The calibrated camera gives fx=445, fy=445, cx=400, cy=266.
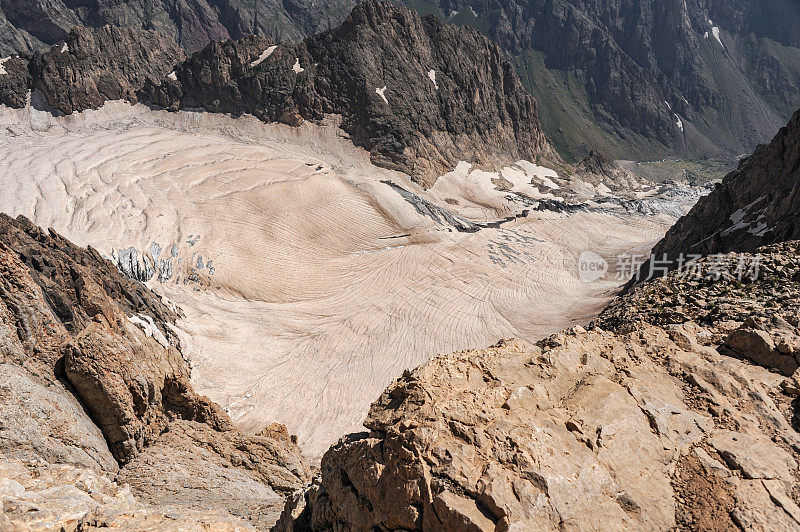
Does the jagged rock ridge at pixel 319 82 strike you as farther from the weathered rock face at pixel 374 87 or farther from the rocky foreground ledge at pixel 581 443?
the rocky foreground ledge at pixel 581 443

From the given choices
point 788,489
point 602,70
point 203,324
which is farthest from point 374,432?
point 602,70

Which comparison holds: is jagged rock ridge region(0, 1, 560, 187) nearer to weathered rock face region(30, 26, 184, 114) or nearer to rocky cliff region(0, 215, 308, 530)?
weathered rock face region(30, 26, 184, 114)

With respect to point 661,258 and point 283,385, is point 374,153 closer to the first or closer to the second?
point 661,258

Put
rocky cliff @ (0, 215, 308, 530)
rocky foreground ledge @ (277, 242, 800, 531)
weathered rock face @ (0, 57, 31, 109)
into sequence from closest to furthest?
1. rocky foreground ledge @ (277, 242, 800, 531)
2. rocky cliff @ (0, 215, 308, 530)
3. weathered rock face @ (0, 57, 31, 109)

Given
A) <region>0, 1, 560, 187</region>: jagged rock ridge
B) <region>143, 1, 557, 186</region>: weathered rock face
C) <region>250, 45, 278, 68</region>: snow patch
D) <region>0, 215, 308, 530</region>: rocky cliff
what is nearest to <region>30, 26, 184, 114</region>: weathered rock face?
<region>0, 1, 560, 187</region>: jagged rock ridge

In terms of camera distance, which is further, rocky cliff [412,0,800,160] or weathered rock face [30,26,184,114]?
rocky cliff [412,0,800,160]

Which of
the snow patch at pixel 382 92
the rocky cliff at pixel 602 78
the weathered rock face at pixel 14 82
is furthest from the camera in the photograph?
the rocky cliff at pixel 602 78

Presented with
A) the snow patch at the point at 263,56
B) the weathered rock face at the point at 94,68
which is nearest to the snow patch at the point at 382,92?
the snow patch at the point at 263,56
